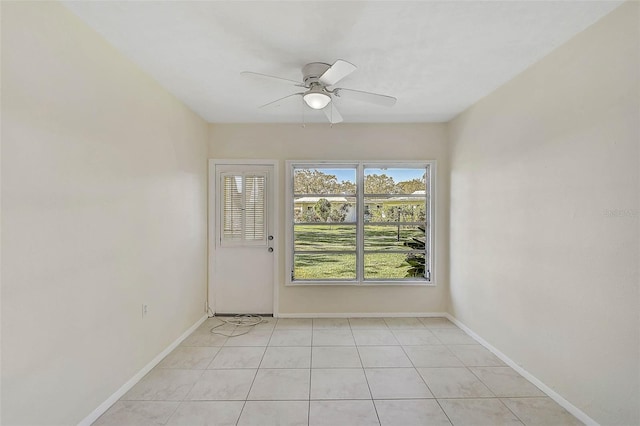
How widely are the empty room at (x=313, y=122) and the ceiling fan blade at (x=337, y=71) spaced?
2 centimetres

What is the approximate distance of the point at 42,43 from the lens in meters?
1.53

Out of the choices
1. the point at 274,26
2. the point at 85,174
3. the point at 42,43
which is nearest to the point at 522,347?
the point at 274,26

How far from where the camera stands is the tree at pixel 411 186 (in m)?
3.85

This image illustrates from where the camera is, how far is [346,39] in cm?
193

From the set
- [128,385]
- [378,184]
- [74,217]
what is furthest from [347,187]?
[128,385]

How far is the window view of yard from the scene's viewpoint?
12.6 feet

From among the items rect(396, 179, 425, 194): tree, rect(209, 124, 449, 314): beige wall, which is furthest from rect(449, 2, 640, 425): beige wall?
rect(396, 179, 425, 194): tree

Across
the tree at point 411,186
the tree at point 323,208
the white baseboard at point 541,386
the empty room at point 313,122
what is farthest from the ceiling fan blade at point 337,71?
the white baseboard at point 541,386

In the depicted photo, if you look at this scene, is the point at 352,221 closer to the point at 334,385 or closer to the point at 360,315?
the point at 360,315

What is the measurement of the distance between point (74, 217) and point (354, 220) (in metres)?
2.90

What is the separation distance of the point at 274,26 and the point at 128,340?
2559 millimetres

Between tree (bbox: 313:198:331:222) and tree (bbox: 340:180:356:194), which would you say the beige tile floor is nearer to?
tree (bbox: 313:198:331:222)

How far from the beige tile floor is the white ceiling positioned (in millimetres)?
2597

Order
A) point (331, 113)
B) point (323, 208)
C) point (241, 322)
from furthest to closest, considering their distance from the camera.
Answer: point (323, 208)
point (241, 322)
point (331, 113)
